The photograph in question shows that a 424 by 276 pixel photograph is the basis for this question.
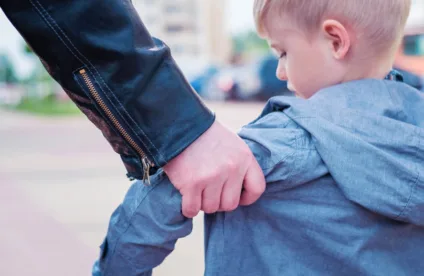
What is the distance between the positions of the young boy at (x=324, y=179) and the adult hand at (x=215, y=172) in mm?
38

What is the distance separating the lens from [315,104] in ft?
3.39

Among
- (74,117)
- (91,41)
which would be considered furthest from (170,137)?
(74,117)

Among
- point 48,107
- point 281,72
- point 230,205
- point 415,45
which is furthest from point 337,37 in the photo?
point 48,107

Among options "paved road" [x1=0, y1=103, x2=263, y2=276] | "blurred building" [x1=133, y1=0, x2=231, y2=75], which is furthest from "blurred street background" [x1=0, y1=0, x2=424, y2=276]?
"blurred building" [x1=133, y1=0, x2=231, y2=75]

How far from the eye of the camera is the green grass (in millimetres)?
13969

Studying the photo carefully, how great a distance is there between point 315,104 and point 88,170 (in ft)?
16.0

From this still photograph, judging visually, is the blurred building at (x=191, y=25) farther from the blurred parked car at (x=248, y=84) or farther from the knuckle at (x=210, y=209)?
the knuckle at (x=210, y=209)

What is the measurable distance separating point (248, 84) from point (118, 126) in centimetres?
1537

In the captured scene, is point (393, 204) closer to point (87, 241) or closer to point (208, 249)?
point (208, 249)

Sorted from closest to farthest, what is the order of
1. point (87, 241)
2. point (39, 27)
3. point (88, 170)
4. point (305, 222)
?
point (39, 27)
point (305, 222)
point (87, 241)
point (88, 170)

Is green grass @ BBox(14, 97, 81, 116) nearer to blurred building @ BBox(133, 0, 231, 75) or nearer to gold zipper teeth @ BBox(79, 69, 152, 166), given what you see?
gold zipper teeth @ BBox(79, 69, 152, 166)

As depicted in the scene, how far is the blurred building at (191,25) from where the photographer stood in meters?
Result: 40.1

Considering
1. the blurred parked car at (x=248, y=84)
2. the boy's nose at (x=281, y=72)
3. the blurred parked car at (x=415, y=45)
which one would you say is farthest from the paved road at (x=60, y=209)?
the blurred parked car at (x=248, y=84)

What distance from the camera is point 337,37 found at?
43.1 inches
